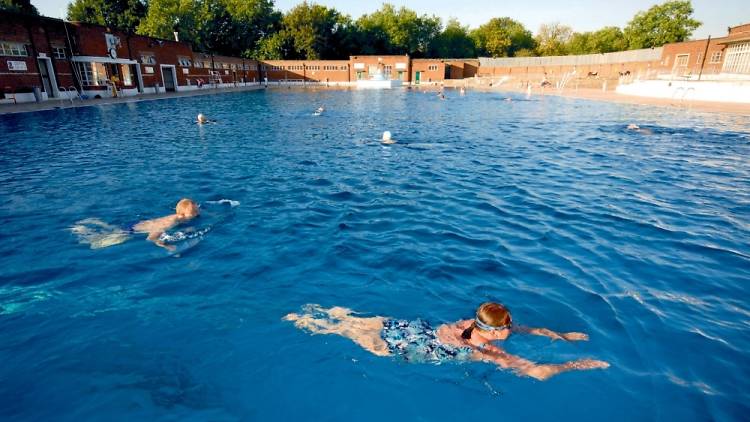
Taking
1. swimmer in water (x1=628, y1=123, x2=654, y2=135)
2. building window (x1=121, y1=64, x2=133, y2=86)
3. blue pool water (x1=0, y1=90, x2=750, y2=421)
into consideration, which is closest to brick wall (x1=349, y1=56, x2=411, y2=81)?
building window (x1=121, y1=64, x2=133, y2=86)

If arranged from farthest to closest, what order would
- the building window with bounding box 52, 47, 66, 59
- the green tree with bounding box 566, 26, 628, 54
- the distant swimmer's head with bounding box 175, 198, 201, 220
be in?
the green tree with bounding box 566, 26, 628, 54 < the building window with bounding box 52, 47, 66, 59 < the distant swimmer's head with bounding box 175, 198, 201, 220

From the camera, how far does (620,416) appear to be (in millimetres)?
3547

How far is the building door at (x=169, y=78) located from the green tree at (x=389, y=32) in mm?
43477

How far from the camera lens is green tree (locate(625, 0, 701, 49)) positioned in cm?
6481

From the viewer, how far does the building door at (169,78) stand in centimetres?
4178

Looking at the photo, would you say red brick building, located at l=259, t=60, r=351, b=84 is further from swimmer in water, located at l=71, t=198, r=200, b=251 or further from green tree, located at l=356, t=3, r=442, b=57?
swimmer in water, located at l=71, t=198, r=200, b=251

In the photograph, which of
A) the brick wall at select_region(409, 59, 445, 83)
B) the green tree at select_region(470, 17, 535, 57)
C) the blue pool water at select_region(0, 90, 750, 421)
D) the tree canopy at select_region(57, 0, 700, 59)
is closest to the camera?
the blue pool water at select_region(0, 90, 750, 421)

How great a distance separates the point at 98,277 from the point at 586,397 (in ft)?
20.6

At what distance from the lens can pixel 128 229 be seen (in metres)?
7.30

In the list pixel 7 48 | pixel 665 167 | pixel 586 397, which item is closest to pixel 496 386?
pixel 586 397

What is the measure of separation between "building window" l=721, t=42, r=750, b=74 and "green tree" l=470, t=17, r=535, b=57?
53.2 m

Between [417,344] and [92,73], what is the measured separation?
37.8 meters

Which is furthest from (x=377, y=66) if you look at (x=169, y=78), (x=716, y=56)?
(x=716, y=56)

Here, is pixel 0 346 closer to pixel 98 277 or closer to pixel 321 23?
pixel 98 277
